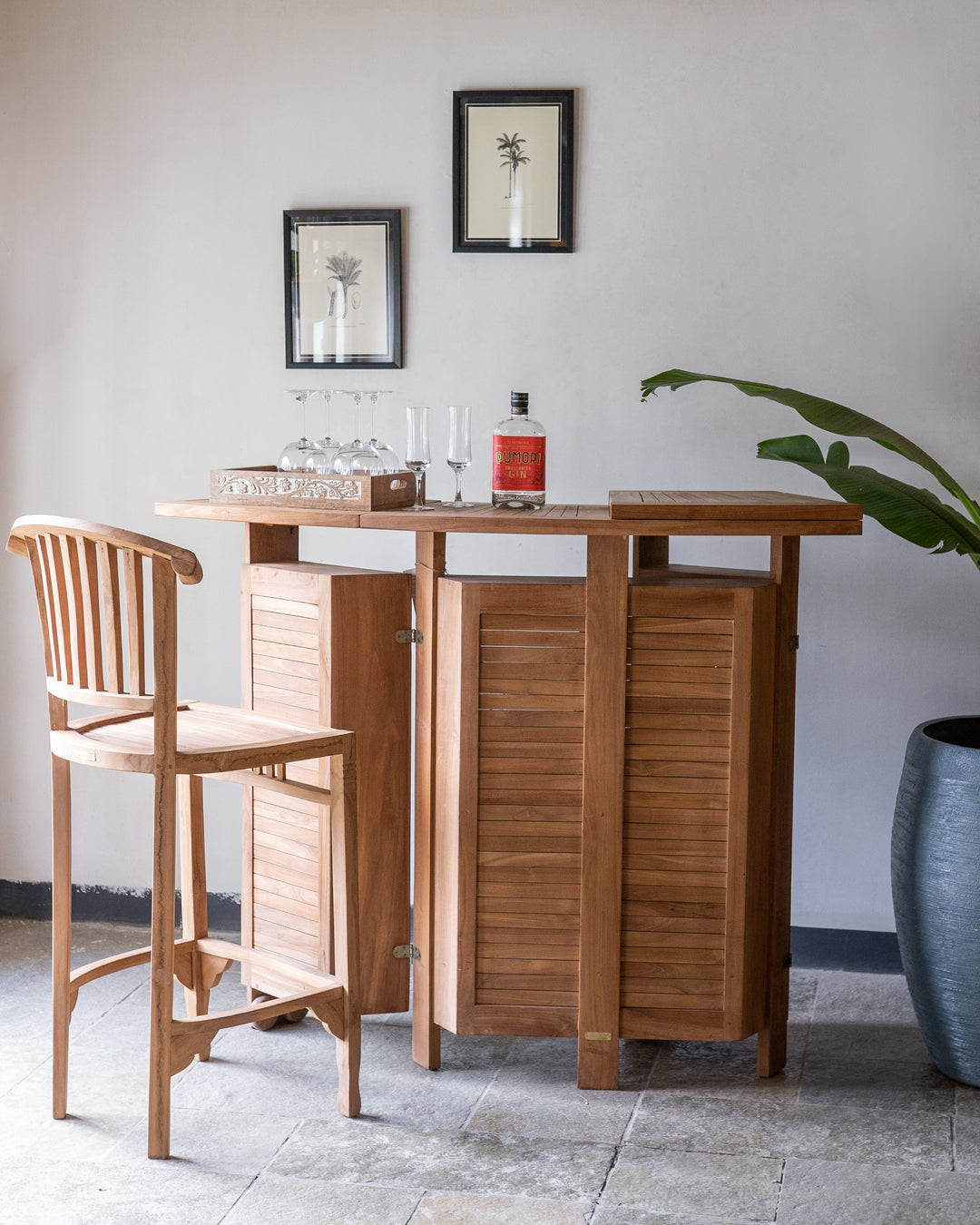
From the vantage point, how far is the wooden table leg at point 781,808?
254cm

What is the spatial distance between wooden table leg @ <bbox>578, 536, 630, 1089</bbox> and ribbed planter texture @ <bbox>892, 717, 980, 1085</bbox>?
24.2 inches

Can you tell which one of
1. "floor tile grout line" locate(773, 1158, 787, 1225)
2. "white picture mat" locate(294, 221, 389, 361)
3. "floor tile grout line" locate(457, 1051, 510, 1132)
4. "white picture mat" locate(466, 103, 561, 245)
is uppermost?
"white picture mat" locate(466, 103, 561, 245)

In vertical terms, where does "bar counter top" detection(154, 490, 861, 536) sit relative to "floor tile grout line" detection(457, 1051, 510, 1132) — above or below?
above

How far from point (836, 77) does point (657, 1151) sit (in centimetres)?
239

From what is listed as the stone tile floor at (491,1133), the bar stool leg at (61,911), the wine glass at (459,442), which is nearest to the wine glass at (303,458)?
the wine glass at (459,442)

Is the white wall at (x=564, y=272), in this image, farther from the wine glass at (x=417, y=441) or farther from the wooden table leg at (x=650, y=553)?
the wine glass at (x=417, y=441)

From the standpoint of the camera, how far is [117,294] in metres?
3.37

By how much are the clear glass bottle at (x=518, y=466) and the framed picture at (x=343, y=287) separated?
770mm

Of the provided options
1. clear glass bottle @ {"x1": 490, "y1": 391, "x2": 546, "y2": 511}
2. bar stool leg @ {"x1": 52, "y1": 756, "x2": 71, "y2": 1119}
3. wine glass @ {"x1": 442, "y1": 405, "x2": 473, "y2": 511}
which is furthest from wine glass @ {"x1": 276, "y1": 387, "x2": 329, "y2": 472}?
bar stool leg @ {"x1": 52, "y1": 756, "x2": 71, "y2": 1119}

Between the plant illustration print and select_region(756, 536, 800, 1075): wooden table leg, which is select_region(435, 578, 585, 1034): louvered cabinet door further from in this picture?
the plant illustration print

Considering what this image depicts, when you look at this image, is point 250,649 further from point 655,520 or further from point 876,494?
point 876,494

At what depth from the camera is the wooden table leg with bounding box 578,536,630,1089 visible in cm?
244

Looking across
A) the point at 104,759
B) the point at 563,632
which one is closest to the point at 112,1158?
the point at 104,759

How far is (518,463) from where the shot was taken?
8.40 feet
